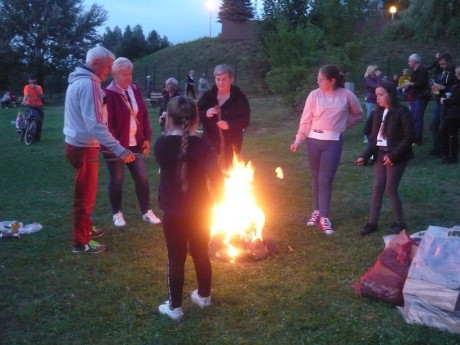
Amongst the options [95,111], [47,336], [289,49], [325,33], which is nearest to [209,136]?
[95,111]

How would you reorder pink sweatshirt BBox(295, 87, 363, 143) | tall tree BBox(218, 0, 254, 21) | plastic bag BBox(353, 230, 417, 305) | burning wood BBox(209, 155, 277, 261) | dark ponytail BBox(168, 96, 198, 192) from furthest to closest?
tall tree BBox(218, 0, 254, 21) → pink sweatshirt BBox(295, 87, 363, 143) → burning wood BBox(209, 155, 277, 261) → plastic bag BBox(353, 230, 417, 305) → dark ponytail BBox(168, 96, 198, 192)

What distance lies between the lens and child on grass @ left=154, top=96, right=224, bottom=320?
347 cm

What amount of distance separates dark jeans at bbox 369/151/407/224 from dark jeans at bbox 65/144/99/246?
2.92m

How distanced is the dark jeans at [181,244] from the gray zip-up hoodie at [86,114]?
1417 millimetres

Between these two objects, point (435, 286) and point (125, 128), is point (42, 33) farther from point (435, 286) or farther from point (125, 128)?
point (435, 286)

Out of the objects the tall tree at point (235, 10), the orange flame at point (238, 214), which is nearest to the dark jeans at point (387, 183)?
the orange flame at point (238, 214)

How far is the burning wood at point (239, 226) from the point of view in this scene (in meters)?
5.01

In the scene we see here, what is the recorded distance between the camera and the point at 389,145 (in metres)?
5.41

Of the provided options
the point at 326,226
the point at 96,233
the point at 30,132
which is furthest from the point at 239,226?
the point at 30,132

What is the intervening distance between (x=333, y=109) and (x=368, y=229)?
136 cm

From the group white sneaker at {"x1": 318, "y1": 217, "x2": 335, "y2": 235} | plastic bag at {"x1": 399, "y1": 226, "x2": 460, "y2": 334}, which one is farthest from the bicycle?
plastic bag at {"x1": 399, "y1": 226, "x2": 460, "y2": 334}

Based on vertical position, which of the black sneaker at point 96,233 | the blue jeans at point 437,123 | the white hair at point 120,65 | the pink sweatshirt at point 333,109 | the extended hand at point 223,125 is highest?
the white hair at point 120,65

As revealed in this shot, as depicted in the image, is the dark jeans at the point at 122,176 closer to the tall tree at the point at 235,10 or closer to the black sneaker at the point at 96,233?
the black sneaker at the point at 96,233

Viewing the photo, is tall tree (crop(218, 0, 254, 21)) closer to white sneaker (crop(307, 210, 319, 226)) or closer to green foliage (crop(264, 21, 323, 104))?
green foliage (crop(264, 21, 323, 104))
